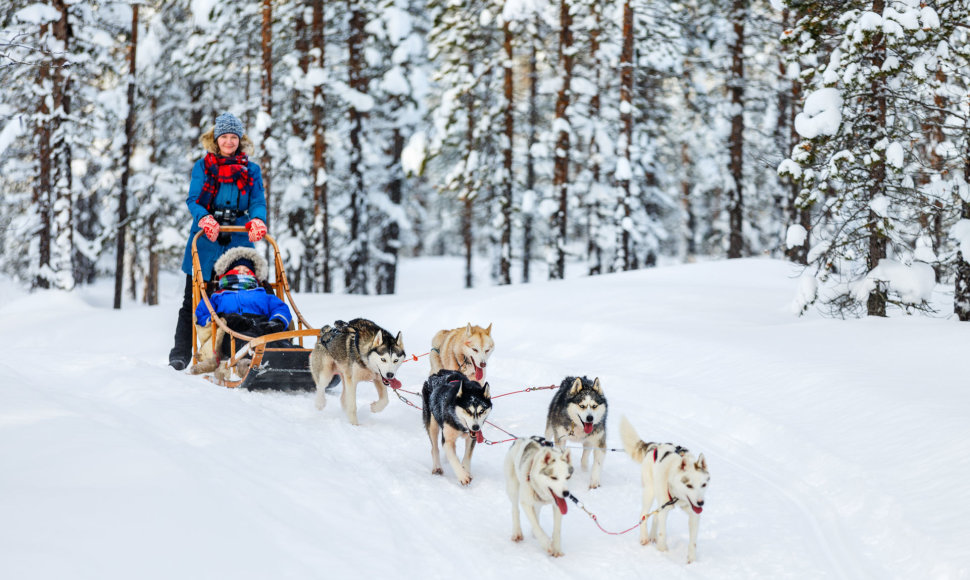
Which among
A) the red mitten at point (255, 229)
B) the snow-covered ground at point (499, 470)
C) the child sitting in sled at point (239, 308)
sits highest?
the red mitten at point (255, 229)

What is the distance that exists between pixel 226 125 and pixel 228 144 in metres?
0.22

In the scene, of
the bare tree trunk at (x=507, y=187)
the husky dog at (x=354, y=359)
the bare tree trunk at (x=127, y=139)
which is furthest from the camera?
the bare tree trunk at (x=507, y=187)

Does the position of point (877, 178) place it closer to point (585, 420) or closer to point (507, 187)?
point (585, 420)

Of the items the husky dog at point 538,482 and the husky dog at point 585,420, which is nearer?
the husky dog at point 538,482

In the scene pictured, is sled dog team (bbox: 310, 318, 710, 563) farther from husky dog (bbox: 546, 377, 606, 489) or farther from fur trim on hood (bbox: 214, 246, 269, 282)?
fur trim on hood (bbox: 214, 246, 269, 282)

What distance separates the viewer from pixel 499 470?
563cm

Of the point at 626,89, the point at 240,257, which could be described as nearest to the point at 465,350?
the point at 240,257

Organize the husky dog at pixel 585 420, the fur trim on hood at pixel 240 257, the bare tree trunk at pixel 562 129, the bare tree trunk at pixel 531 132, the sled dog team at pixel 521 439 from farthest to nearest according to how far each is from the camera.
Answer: the bare tree trunk at pixel 531 132
the bare tree trunk at pixel 562 129
the fur trim on hood at pixel 240 257
the husky dog at pixel 585 420
the sled dog team at pixel 521 439

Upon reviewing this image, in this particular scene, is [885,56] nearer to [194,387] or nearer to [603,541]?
[603,541]

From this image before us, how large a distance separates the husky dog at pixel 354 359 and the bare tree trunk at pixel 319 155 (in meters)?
12.3

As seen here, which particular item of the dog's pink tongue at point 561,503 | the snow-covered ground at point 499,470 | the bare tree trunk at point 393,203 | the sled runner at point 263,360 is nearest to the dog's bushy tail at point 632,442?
the snow-covered ground at point 499,470

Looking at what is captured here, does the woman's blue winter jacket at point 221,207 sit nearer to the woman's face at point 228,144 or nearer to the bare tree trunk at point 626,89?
the woman's face at point 228,144

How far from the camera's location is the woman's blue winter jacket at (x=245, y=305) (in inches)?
299

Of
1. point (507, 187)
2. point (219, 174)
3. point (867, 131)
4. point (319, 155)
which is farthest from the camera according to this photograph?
point (507, 187)
